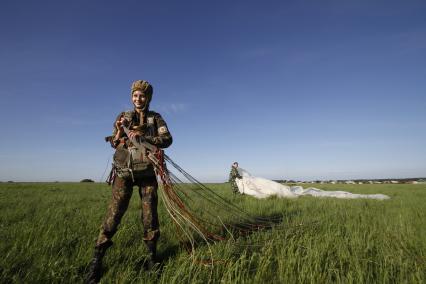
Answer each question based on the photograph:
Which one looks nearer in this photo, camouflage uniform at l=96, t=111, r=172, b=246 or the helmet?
camouflage uniform at l=96, t=111, r=172, b=246

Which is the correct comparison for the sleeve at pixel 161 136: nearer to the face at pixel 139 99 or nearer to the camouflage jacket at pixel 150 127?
the camouflage jacket at pixel 150 127

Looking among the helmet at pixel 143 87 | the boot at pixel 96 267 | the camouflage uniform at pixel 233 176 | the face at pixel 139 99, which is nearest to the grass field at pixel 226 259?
the boot at pixel 96 267

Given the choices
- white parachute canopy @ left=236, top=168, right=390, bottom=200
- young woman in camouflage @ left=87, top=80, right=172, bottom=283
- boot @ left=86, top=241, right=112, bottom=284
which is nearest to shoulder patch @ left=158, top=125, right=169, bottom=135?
young woman in camouflage @ left=87, top=80, right=172, bottom=283

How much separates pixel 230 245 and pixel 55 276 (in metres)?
2.04

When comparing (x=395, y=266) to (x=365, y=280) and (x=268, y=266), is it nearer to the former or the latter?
(x=365, y=280)

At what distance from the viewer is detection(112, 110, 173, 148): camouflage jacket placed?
10.3 feet

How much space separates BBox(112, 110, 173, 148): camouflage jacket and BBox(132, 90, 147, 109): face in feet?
0.34

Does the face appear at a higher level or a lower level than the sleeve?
higher

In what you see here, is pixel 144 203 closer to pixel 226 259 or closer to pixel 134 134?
pixel 134 134

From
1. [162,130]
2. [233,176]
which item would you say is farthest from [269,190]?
[162,130]

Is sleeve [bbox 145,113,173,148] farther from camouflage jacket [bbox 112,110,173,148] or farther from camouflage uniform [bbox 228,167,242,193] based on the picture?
camouflage uniform [bbox 228,167,242,193]

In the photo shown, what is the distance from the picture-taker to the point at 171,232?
452cm

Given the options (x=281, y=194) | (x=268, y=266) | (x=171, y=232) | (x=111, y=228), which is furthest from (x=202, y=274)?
(x=281, y=194)

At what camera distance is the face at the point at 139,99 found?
3283mm
